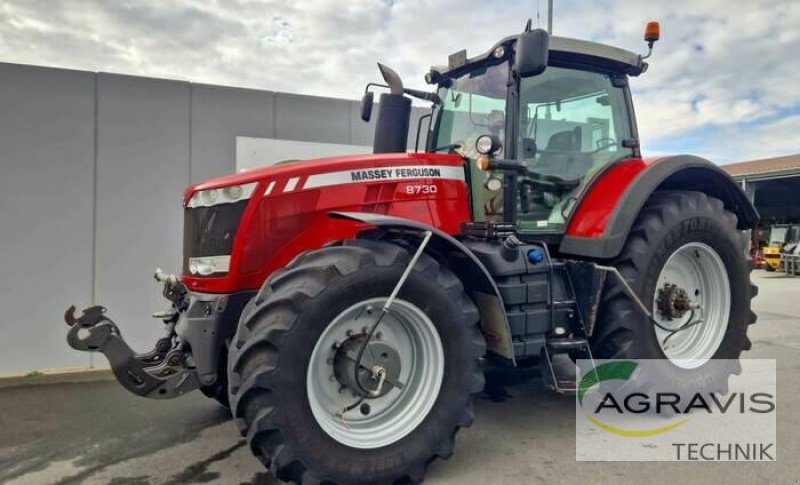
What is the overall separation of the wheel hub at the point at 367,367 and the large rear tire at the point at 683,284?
5.24 ft

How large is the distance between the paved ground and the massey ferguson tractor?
1.25ft

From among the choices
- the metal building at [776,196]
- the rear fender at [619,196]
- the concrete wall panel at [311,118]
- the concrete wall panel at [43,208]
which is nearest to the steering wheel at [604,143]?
the rear fender at [619,196]

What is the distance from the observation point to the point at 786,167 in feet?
57.1

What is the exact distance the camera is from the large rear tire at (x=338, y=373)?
243 centimetres

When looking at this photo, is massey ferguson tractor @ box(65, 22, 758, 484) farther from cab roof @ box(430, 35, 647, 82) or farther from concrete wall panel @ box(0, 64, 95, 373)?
concrete wall panel @ box(0, 64, 95, 373)

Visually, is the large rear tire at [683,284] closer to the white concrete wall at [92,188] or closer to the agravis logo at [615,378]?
the agravis logo at [615,378]

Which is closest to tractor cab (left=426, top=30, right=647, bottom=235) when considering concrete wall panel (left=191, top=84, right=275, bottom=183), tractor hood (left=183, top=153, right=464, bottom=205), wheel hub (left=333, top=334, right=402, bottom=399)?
tractor hood (left=183, top=153, right=464, bottom=205)

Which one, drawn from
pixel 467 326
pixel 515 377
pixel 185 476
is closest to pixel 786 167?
pixel 515 377

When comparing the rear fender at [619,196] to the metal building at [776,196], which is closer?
the rear fender at [619,196]

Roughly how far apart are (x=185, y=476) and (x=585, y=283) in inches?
106

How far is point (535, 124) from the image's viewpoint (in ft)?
11.9

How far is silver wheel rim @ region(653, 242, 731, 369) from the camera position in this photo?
3949 millimetres

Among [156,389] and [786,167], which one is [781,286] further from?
[156,389]

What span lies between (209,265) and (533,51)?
2263mm
